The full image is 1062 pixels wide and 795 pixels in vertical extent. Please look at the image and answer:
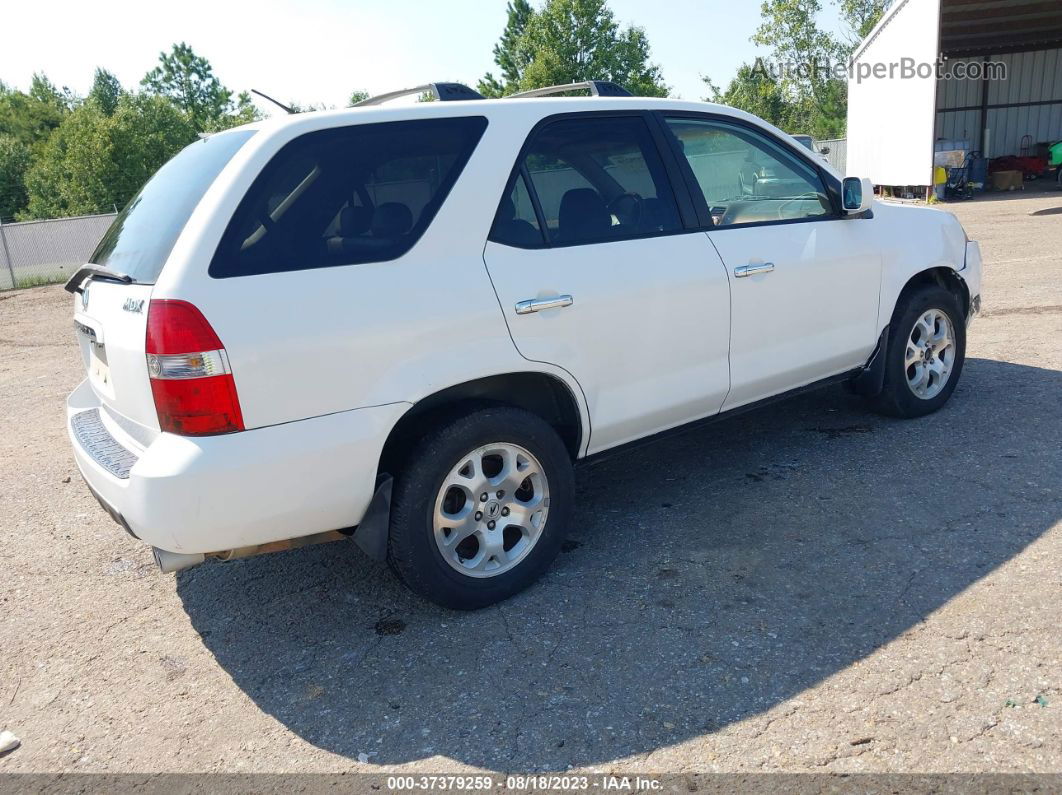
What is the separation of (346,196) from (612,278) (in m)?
1.12

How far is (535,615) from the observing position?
336cm

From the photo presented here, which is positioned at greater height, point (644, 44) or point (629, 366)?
point (644, 44)

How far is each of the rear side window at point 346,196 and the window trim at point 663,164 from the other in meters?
0.23

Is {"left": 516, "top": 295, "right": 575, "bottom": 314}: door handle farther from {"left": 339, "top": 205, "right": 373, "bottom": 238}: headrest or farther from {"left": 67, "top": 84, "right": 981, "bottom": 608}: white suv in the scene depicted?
{"left": 339, "top": 205, "right": 373, "bottom": 238}: headrest

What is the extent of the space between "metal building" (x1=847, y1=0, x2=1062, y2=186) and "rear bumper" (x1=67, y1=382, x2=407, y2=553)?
21240mm

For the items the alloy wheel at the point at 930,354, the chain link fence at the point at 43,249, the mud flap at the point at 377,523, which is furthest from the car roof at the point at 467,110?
the chain link fence at the point at 43,249

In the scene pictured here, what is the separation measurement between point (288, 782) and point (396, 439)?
120 cm

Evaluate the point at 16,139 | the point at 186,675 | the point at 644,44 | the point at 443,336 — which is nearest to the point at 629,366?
the point at 443,336

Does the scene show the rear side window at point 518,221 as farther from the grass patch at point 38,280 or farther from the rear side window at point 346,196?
the grass patch at point 38,280

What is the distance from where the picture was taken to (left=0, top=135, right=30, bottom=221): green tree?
56.9 meters

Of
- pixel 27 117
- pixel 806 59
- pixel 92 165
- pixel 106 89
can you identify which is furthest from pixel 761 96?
pixel 106 89

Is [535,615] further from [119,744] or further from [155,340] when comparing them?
[155,340]

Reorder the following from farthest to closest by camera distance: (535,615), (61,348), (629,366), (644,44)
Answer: (644,44) < (61,348) < (629,366) < (535,615)

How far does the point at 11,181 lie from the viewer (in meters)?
57.2
